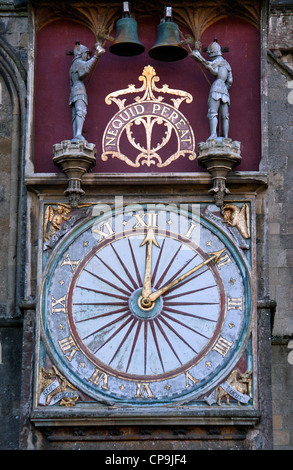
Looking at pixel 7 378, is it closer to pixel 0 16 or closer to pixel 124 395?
pixel 124 395

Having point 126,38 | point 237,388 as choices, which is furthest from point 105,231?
point 237,388

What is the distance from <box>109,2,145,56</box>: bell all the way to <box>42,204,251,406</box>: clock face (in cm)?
165

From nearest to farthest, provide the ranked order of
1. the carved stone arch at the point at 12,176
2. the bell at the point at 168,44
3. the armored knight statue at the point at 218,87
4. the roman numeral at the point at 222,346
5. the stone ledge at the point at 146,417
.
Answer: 1. the stone ledge at the point at 146,417
2. the roman numeral at the point at 222,346
3. the armored knight statue at the point at 218,87
4. the bell at the point at 168,44
5. the carved stone arch at the point at 12,176

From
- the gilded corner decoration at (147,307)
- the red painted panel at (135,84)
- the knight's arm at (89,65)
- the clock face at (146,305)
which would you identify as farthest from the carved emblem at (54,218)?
the knight's arm at (89,65)

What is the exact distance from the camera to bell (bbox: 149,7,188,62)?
810 inches

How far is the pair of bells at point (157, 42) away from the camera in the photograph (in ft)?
67.5

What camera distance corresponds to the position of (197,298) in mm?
20000

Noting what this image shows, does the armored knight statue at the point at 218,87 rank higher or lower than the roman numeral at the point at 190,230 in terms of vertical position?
higher

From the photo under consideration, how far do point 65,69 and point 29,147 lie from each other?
96cm

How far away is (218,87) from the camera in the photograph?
20.5m

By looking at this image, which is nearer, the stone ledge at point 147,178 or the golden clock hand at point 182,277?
the golden clock hand at point 182,277

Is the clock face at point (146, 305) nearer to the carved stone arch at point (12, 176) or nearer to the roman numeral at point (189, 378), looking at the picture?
the roman numeral at point (189, 378)

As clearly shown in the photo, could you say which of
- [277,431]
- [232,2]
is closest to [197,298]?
[277,431]
